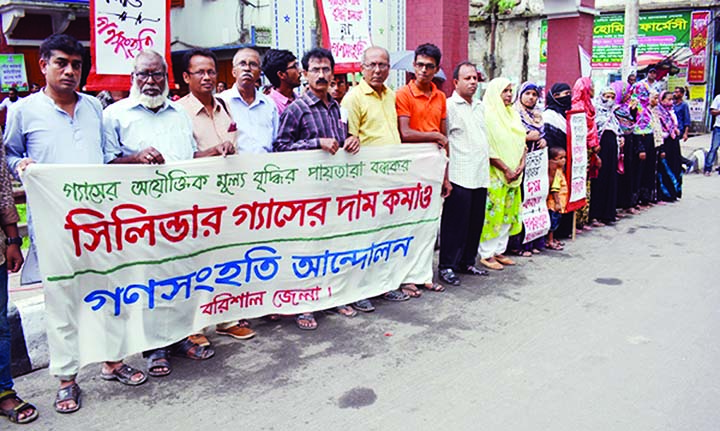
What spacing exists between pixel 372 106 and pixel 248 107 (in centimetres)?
96

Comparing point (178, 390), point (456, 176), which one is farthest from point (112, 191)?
point (456, 176)

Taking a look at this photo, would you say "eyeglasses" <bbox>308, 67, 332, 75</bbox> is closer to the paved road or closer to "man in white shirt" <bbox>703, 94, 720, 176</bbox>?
the paved road

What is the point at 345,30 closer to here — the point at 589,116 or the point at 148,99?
the point at 589,116

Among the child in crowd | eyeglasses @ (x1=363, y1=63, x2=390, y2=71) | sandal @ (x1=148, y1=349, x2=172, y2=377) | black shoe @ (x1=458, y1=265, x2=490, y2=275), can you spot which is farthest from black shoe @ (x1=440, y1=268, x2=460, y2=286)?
sandal @ (x1=148, y1=349, x2=172, y2=377)

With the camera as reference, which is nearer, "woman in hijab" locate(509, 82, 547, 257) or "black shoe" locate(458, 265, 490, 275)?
"black shoe" locate(458, 265, 490, 275)

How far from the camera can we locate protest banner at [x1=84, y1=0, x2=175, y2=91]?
15.6 ft

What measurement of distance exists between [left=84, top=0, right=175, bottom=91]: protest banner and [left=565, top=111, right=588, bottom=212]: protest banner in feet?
13.8

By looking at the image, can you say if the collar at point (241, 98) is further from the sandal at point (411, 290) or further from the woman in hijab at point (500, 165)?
the woman in hijab at point (500, 165)

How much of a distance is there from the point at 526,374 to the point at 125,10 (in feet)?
13.0

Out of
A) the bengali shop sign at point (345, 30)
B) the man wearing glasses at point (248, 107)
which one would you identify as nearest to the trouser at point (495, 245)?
the bengali shop sign at point (345, 30)

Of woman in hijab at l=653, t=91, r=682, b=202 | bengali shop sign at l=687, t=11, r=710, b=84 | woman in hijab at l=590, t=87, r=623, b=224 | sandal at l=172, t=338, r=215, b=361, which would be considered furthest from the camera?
bengali shop sign at l=687, t=11, r=710, b=84

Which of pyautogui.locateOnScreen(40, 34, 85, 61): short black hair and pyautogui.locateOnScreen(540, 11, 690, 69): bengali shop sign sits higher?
pyautogui.locateOnScreen(540, 11, 690, 69): bengali shop sign

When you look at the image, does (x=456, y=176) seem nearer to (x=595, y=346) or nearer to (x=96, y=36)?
(x=595, y=346)

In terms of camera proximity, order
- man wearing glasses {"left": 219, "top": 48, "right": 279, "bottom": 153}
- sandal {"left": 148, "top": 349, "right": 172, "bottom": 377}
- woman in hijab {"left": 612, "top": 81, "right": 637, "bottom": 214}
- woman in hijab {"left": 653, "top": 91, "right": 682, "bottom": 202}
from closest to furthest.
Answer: sandal {"left": 148, "top": 349, "right": 172, "bottom": 377} → man wearing glasses {"left": 219, "top": 48, "right": 279, "bottom": 153} → woman in hijab {"left": 612, "top": 81, "right": 637, "bottom": 214} → woman in hijab {"left": 653, "top": 91, "right": 682, "bottom": 202}
